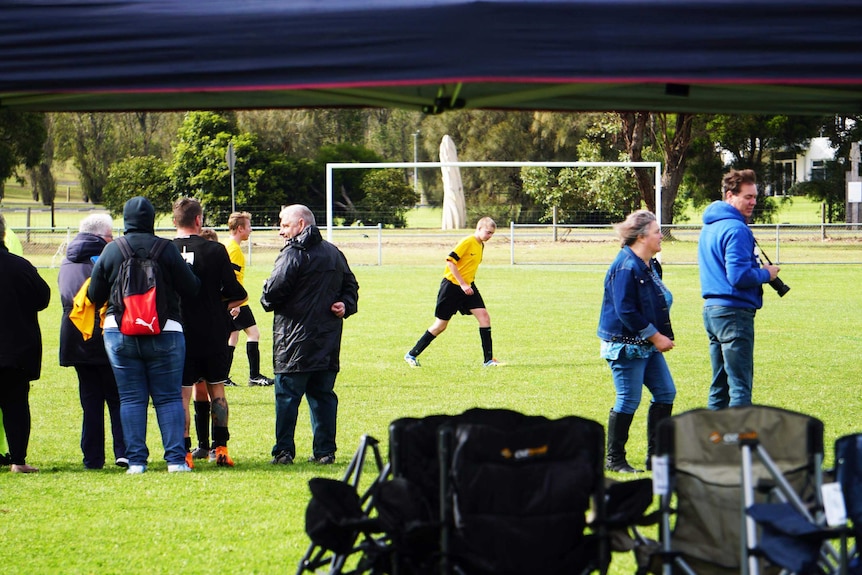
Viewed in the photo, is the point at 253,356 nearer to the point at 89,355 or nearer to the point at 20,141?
the point at 89,355

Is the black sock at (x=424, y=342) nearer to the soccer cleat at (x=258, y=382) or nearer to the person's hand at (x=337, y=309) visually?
the soccer cleat at (x=258, y=382)

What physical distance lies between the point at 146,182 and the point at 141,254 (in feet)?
151

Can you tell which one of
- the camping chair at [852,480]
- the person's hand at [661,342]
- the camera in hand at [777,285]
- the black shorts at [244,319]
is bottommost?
the black shorts at [244,319]

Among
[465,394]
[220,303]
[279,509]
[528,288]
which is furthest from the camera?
[528,288]

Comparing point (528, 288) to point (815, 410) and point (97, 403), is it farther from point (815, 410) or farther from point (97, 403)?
→ point (97, 403)

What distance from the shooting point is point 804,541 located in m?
3.90

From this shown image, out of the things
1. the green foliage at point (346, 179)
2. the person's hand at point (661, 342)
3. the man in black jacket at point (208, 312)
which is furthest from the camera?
the green foliage at point (346, 179)

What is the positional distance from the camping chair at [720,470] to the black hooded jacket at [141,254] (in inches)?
159

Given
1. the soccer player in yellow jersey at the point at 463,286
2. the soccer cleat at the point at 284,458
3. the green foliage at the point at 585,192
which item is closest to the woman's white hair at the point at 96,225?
the soccer cleat at the point at 284,458

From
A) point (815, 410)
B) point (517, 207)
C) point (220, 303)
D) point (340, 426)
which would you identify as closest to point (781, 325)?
point (815, 410)

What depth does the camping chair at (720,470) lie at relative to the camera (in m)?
4.41

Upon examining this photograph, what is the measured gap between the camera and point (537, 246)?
37562mm

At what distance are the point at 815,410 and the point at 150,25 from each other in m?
8.00

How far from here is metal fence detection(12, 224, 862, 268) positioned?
33.9 meters
